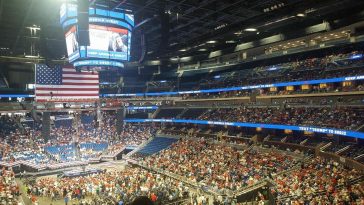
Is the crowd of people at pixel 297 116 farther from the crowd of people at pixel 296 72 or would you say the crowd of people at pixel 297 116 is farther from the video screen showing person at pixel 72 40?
the video screen showing person at pixel 72 40

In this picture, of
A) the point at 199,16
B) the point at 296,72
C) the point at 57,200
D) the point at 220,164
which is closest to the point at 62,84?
the point at 57,200

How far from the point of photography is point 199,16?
79.5ft

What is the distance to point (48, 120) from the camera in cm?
4253

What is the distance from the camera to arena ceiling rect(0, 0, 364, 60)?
16.7 meters

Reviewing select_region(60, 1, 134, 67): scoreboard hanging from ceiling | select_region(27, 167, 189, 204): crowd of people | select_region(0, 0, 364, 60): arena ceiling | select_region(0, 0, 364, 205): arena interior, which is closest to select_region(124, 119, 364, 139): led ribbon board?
select_region(0, 0, 364, 205): arena interior

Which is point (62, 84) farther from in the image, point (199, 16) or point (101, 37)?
point (199, 16)

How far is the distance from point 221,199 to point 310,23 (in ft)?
49.7

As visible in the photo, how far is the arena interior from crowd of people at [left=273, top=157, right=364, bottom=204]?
11 centimetres

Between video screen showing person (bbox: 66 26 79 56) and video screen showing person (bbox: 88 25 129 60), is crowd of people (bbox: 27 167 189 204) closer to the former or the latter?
video screen showing person (bbox: 88 25 129 60)

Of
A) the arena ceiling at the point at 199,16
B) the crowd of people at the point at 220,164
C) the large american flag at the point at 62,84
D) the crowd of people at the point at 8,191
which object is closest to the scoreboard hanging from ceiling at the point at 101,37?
the arena ceiling at the point at 199,16

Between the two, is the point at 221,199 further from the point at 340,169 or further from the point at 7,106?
the point at 7,106

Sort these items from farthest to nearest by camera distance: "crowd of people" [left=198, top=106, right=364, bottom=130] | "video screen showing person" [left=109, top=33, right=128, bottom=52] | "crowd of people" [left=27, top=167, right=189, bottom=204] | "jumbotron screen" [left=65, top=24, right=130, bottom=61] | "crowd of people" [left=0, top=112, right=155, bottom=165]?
"crowd of people" [left=0, top=112, right=155, bottom=165] → "crowd of people" [left=198, top=106, right=364, bottom=130] → "video screen showing person" [left=109, top=33, right=128, bottom=52] → "jumbotron screen" [left=65, top=24, right=130, bottom=61] → "crowd of people" [left=27, top=167, right=189, bottom=204]

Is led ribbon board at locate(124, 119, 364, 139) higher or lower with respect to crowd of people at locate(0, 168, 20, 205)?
higher

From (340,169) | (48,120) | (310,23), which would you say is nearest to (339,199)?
(340,169)
